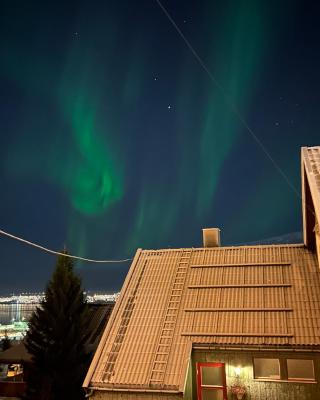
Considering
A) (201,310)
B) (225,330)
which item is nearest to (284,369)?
(225,330)

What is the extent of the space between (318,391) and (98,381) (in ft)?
25.9

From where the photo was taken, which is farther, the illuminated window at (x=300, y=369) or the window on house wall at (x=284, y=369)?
the illuminated window at (x=300, y=369)

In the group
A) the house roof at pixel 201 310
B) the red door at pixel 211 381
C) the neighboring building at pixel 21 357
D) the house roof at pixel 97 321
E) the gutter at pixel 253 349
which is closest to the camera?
the gutter at pixel 253 349

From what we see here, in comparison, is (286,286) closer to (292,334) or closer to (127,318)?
(292,334)

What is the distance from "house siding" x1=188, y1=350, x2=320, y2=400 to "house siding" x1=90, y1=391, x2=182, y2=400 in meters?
0.67

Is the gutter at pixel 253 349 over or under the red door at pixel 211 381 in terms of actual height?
over

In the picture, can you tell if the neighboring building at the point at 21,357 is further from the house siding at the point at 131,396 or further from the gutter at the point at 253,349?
the gutter at the point at 253,349

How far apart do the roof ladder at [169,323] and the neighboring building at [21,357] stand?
11.7 meters

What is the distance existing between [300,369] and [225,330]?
3041 millimetres

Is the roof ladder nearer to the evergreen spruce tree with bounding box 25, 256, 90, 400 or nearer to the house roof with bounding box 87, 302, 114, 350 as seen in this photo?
the evergreen spruce tree with bounding box 25, 256, 90, 400

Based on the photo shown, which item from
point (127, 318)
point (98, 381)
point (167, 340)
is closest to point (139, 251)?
point (127, 318)

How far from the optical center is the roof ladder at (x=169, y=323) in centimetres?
1345

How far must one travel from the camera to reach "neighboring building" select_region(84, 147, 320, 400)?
43.5 feet

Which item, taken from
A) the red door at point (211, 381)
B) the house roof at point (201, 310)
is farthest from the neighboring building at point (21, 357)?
the red door at point (211, 381)
